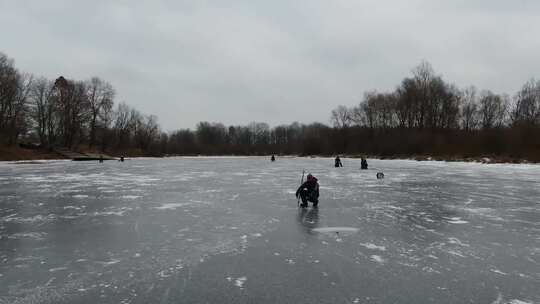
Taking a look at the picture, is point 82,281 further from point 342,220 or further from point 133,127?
point 133,127

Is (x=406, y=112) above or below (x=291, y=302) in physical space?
above

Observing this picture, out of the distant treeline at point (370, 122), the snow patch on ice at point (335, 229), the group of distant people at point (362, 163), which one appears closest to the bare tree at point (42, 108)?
the distant treeline at point (370, 122)

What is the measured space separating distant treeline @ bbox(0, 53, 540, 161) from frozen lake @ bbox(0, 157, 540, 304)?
29.7m

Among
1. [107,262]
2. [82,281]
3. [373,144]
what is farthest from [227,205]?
[373,144]

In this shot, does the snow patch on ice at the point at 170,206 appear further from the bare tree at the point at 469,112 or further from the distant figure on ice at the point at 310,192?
the bare tree at the point at 469,112

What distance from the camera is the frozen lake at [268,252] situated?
383cm

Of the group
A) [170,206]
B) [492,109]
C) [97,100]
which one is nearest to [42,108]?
[97,100]

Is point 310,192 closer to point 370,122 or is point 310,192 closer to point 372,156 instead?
point 372,156

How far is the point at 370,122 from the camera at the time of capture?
7550 cm

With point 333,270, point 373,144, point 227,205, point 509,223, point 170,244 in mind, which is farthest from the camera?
point 373,144

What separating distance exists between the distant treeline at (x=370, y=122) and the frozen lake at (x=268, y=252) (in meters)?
29.7

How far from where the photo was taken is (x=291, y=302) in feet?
11.7

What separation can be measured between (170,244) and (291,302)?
2.84 metres

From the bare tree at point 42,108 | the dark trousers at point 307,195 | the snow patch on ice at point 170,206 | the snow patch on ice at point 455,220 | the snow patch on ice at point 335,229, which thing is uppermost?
the bare tree at point 42,108
